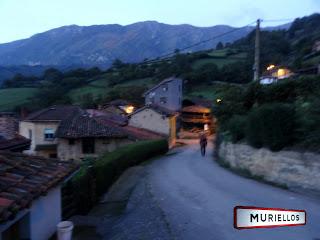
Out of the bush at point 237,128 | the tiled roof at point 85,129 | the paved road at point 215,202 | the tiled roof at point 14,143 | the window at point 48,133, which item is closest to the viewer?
the paved road at point 215,202

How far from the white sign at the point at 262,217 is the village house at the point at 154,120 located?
46.3m

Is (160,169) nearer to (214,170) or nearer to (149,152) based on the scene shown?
(214,170)

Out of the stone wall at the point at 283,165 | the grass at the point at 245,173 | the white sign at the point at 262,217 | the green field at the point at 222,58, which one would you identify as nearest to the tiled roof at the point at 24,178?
the white sign at the point at 262,217

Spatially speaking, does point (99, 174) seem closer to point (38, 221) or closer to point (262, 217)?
point (38, 221)

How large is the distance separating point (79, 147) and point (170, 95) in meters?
33.7

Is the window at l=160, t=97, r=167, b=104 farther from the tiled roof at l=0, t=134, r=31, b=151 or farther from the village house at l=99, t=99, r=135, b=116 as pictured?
the tiled roof at l=0, t=134, r=31, b=151

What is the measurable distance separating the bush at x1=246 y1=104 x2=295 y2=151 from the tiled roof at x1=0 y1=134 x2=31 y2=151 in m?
9.19

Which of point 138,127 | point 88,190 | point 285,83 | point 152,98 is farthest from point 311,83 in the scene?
point 152,98

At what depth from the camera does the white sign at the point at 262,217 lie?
2.88 m

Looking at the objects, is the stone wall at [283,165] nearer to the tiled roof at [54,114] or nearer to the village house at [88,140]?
the village house at [88,140]

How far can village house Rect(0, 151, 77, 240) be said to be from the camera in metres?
6.26

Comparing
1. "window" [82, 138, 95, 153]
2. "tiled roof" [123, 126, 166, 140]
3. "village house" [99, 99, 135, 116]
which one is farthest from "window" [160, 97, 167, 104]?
"window" [82, 138, 95, 153]

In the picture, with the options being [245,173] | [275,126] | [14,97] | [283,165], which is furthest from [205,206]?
[14,97]

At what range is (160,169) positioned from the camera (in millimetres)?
24031
